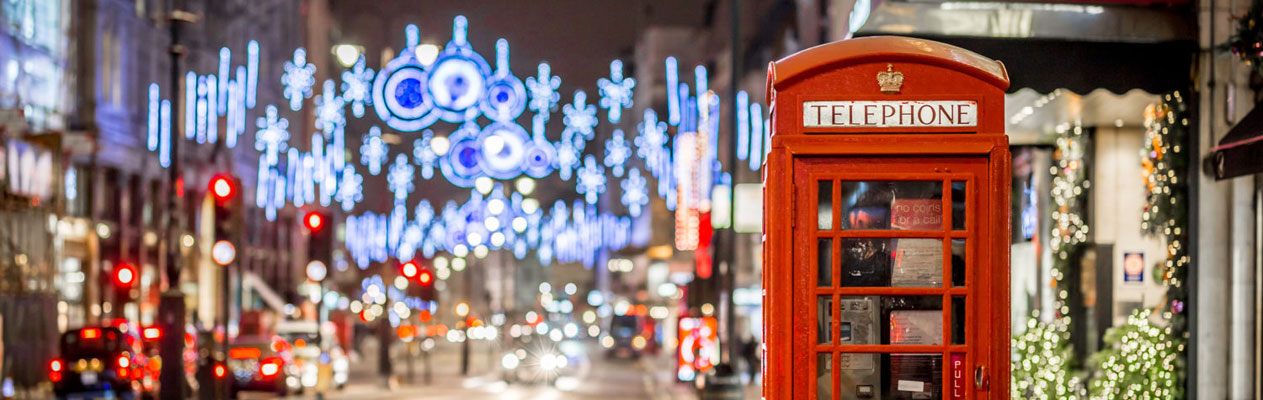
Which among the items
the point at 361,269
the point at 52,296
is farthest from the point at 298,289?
the point at 52,296

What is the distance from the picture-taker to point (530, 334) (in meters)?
35.4

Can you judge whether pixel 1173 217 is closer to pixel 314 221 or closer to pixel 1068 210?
pixel 1068 210

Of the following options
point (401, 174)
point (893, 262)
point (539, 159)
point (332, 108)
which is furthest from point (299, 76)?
point (893, 262)

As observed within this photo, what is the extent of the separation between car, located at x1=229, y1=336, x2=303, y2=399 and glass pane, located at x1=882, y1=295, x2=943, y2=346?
21984 mm

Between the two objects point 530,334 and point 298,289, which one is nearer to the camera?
point 530,334

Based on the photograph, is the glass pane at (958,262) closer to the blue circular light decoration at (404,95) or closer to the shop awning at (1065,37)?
the shop awning at (1065,37)

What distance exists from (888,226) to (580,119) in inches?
852

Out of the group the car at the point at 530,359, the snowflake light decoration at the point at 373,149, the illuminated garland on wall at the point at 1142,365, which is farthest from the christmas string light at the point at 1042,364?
the car at the point at 530,359

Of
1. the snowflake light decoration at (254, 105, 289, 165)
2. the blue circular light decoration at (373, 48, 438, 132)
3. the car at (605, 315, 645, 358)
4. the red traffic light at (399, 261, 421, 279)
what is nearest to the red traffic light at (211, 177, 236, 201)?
the blue circular light decoration at (373, 48, 438, 132)

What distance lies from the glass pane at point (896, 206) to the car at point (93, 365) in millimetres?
21510

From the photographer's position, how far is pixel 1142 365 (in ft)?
42.2

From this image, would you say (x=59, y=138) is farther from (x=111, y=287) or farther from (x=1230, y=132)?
(x=1230, y=132)

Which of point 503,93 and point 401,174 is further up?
point 503,93

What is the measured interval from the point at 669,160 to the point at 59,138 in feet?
80.5
